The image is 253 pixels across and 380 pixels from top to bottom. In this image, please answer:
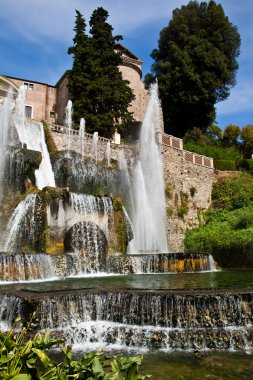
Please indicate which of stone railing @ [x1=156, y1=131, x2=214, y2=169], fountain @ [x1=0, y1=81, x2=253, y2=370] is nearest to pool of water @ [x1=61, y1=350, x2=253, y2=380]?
fountain @ [x1=0, y1=81, x2=253, y2=370]

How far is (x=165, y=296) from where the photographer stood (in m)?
7.33

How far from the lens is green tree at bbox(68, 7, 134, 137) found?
26.9 meters

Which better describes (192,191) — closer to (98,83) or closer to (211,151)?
(211,151)

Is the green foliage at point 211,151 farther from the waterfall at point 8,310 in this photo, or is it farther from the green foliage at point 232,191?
the waterfall at point 8,310

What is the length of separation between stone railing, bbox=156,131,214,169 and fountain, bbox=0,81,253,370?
670 mm

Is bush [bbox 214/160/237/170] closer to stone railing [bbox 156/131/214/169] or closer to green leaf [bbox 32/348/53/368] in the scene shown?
stone railing [bbox 156/131/214/169]

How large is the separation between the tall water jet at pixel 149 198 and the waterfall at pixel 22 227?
26.7 ft

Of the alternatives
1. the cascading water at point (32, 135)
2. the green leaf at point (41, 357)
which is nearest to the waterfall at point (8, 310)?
the green leaf at point (41, 357)

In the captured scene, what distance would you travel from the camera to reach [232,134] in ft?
139

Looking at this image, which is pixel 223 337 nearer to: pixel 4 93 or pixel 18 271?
pixel 18 271

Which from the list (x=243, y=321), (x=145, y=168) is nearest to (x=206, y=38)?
(x=145, y=168)

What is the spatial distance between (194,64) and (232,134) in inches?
440

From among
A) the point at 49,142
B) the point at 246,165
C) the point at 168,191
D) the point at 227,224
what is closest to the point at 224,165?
the point at 246,165

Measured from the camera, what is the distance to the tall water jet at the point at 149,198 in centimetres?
2208
